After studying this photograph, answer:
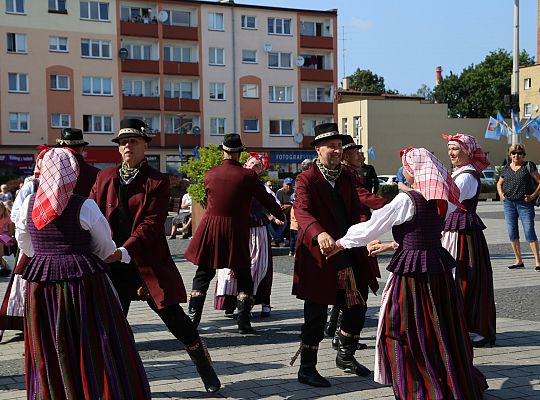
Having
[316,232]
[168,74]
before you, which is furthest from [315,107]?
[316,232]

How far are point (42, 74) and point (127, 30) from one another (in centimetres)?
654

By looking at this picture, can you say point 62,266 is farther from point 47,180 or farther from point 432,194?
point 432,194

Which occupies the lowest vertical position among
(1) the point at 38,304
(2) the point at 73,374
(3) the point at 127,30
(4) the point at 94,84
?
(2) the point at 73,374

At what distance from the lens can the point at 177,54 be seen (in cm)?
5534

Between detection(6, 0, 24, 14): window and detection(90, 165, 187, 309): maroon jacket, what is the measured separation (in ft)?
155

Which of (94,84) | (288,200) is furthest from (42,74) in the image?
(288,200)

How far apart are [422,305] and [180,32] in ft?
169

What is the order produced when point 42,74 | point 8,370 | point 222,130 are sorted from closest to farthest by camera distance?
point 8,370 → point 42,74 → point 222,130

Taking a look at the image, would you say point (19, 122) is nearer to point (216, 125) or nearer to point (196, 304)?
point (216, 125)

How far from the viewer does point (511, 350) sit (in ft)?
23.3

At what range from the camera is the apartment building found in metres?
50.1

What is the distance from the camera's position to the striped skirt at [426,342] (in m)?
5.11

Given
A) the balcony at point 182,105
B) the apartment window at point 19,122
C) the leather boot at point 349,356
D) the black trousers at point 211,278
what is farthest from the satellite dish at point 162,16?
the leather boot at point 349,356

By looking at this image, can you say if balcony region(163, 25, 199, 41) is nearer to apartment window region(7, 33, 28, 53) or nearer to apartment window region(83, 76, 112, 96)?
apartment window region(83, 76, 112, 96)
